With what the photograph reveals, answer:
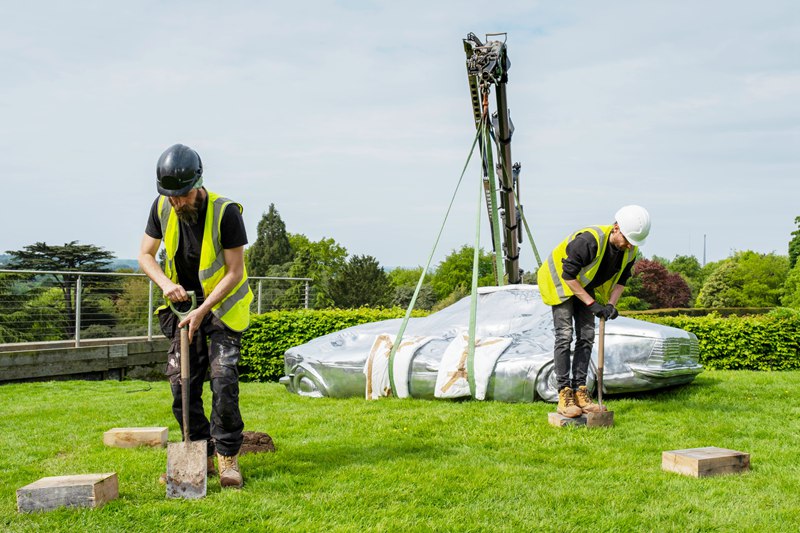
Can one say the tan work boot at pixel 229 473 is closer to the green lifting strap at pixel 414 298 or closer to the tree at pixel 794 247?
the green lifting strap at pixel 414 298

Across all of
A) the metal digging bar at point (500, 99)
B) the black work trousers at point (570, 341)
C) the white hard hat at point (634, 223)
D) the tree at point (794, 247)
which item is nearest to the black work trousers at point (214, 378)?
the black work trousers at point (570, 341)

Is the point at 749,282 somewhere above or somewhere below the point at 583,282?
above

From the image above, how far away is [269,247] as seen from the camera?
6150 centimetres

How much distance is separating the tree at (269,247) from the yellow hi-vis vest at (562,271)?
178 feet

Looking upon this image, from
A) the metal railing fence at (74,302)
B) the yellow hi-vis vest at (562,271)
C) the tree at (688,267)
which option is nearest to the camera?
the yellow hi-vis vest at (562,271)

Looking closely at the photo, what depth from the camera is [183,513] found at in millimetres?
3248

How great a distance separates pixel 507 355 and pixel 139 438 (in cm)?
335

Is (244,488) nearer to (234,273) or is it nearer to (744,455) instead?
(234,273)

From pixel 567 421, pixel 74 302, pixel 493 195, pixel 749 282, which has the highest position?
pixel 493 195

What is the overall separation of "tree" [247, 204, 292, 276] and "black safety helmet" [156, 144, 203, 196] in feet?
185

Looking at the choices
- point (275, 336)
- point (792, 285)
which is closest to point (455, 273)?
point (792, 285)

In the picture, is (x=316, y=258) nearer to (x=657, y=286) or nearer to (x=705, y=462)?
(x=657, y=286)

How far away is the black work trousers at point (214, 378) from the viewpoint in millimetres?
3703

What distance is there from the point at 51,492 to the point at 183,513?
0.61 meters
